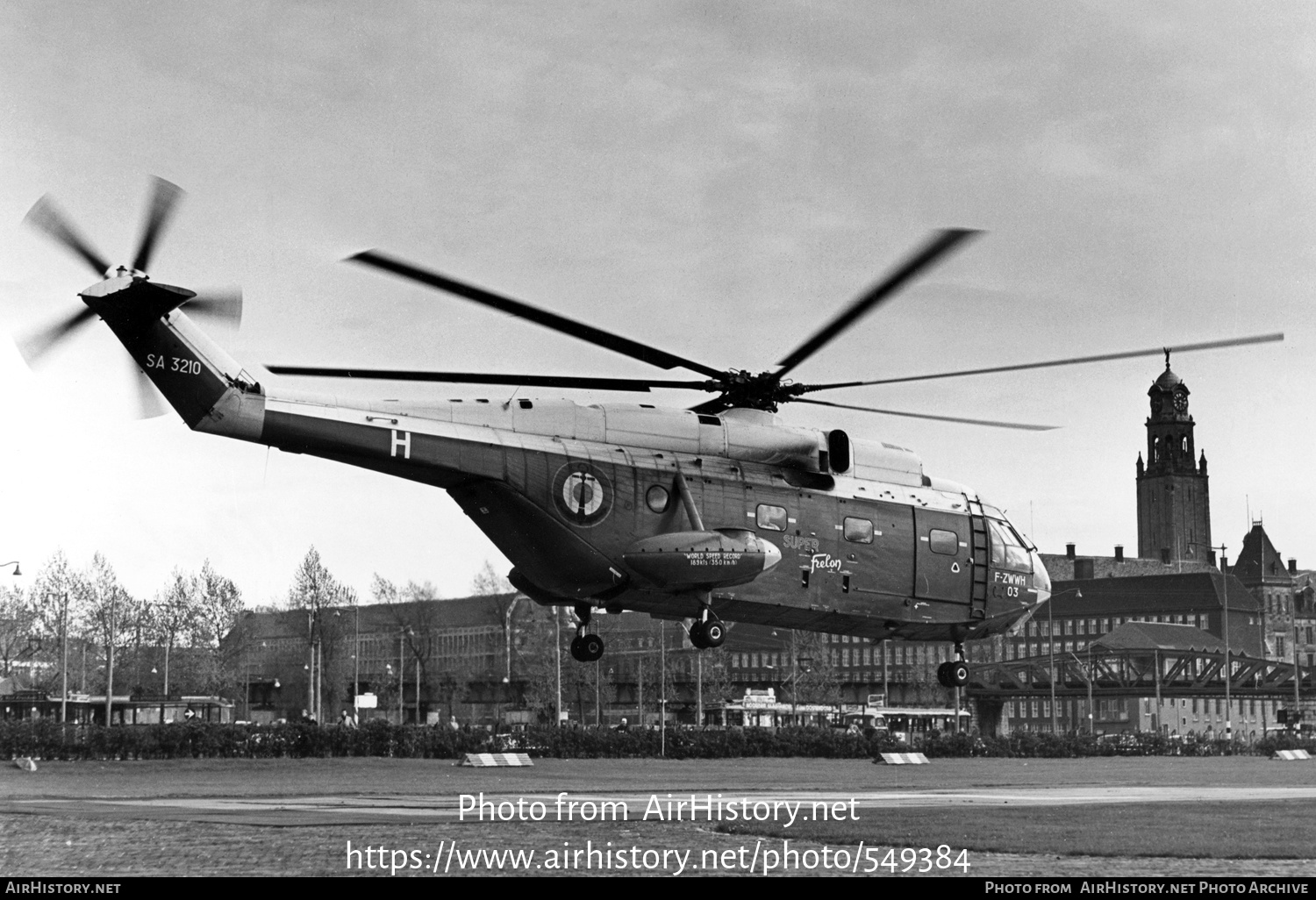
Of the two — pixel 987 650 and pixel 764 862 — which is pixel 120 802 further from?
pixel 987 650

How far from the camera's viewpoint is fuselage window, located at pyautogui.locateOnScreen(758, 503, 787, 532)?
99.7 feet

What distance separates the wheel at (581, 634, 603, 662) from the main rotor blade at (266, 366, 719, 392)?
15.0 ft

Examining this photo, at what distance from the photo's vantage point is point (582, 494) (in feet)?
93.6

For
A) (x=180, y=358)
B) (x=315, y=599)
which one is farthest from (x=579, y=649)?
(x=315, y=599)

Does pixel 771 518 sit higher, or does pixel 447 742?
pixel 771 518

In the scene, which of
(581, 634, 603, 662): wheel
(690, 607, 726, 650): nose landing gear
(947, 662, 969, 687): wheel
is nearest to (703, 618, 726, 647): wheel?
(690, 607, 726, 650): nose landing gear

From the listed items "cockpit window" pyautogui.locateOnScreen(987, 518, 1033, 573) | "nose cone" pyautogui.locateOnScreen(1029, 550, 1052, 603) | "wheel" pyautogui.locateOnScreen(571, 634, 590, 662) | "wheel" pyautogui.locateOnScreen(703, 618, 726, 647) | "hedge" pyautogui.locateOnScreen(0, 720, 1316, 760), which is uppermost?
"cockpit window" pyautogui.locateOnScreen(987, 518, 1033, 573)

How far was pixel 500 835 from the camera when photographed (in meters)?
25.6

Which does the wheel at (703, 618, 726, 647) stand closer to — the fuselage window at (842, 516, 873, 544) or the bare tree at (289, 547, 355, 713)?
the fuselage window at (842, 516, 873, 544)

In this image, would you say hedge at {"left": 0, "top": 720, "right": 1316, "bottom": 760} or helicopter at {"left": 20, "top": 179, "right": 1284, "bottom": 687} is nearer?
helicopter at {"left": 20, "top": 179, "right": 1284, "bottom": 687}

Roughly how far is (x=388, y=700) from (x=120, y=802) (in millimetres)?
110597

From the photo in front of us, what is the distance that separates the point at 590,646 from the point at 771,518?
4.31m

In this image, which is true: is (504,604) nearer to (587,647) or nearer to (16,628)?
(16,628)
